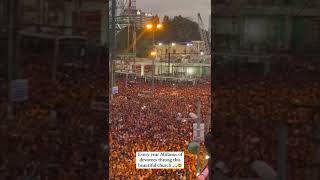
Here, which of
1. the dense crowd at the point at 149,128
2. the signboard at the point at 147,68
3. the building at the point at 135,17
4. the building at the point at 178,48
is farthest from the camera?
the building at the point at 178,48

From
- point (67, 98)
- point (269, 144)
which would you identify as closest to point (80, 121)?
point (67, 98)

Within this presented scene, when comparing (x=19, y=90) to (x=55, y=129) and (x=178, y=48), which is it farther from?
(x=178, y=48)

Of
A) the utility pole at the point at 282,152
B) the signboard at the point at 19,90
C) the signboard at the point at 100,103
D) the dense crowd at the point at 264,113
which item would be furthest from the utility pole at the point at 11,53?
the utility pole at the point at 282,152

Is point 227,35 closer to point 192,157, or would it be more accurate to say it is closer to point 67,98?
point 67,98

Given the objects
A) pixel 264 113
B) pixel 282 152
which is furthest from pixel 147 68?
pixel 282 152

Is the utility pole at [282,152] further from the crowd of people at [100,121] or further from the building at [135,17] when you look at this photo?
the building at [135,17]

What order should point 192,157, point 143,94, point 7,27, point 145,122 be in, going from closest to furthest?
point 7,27 → point 192,157 → point 145,122 → point 143,94
